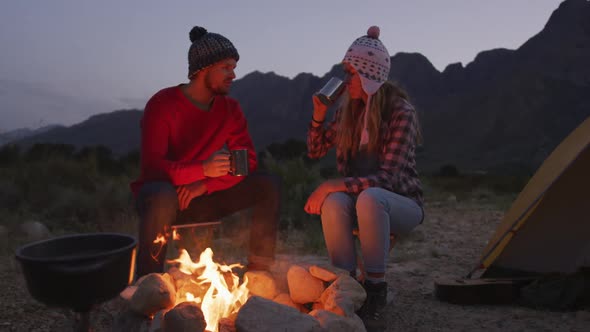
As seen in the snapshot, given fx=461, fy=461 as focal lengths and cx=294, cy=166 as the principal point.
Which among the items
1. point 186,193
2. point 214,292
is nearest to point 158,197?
point 186,193

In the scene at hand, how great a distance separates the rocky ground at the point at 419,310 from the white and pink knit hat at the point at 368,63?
1.15 m

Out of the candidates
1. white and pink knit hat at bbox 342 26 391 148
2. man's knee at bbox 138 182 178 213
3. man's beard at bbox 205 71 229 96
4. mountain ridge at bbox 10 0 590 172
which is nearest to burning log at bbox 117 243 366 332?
man's knee at bbox 138 182 178 213

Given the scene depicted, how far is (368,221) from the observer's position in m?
2.41

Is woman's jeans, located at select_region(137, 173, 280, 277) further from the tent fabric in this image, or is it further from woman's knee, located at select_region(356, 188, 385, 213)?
the tent fabric

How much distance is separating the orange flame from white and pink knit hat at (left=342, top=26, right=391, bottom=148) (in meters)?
1.09

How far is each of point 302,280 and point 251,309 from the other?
0.52m

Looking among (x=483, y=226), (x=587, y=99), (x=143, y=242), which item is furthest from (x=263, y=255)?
(x=587, y=99)

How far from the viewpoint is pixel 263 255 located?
9.12 ft

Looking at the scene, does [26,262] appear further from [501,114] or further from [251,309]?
[501,114]

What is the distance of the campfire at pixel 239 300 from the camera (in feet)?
6.22

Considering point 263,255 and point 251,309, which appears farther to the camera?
point 263,255

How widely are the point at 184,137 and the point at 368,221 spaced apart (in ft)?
4.03

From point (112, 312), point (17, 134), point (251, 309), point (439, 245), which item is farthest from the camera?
point (17, 134)

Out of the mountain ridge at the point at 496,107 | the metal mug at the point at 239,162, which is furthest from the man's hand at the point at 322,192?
the mountain ridge at the point at 496,107
